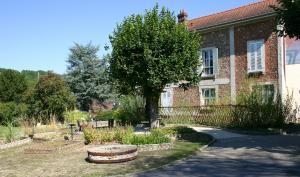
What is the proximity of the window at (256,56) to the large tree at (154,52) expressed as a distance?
23.0 ft

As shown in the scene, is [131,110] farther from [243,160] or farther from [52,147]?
[243,160]

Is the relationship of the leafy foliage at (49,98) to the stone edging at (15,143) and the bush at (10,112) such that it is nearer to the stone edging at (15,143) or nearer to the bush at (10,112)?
the bush at (10,112)

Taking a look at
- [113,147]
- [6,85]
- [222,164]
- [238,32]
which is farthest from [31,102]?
[222,164]

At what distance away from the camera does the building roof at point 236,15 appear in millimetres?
26312

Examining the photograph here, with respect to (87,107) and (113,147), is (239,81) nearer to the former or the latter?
(113,147)

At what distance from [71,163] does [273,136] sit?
29.2ft

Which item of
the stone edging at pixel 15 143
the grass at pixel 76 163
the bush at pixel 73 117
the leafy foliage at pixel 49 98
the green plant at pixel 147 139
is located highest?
the leafy foliage at pixel 49 98

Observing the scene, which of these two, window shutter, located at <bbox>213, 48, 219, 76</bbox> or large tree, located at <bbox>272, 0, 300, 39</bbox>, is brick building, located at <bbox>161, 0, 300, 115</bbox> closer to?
window shutter, located at <bbox>213, 48, 219, 76</bbox>

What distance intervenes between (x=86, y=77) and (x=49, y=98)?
1274 cm

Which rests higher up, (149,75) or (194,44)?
(194,44)

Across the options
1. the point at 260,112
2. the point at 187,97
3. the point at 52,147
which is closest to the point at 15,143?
the point at 52,147

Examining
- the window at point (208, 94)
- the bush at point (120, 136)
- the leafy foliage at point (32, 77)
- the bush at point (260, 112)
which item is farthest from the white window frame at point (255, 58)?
the leafy foliage at point (32, 77)

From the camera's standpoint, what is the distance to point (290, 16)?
13414mm

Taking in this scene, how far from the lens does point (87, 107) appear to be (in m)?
42.2
